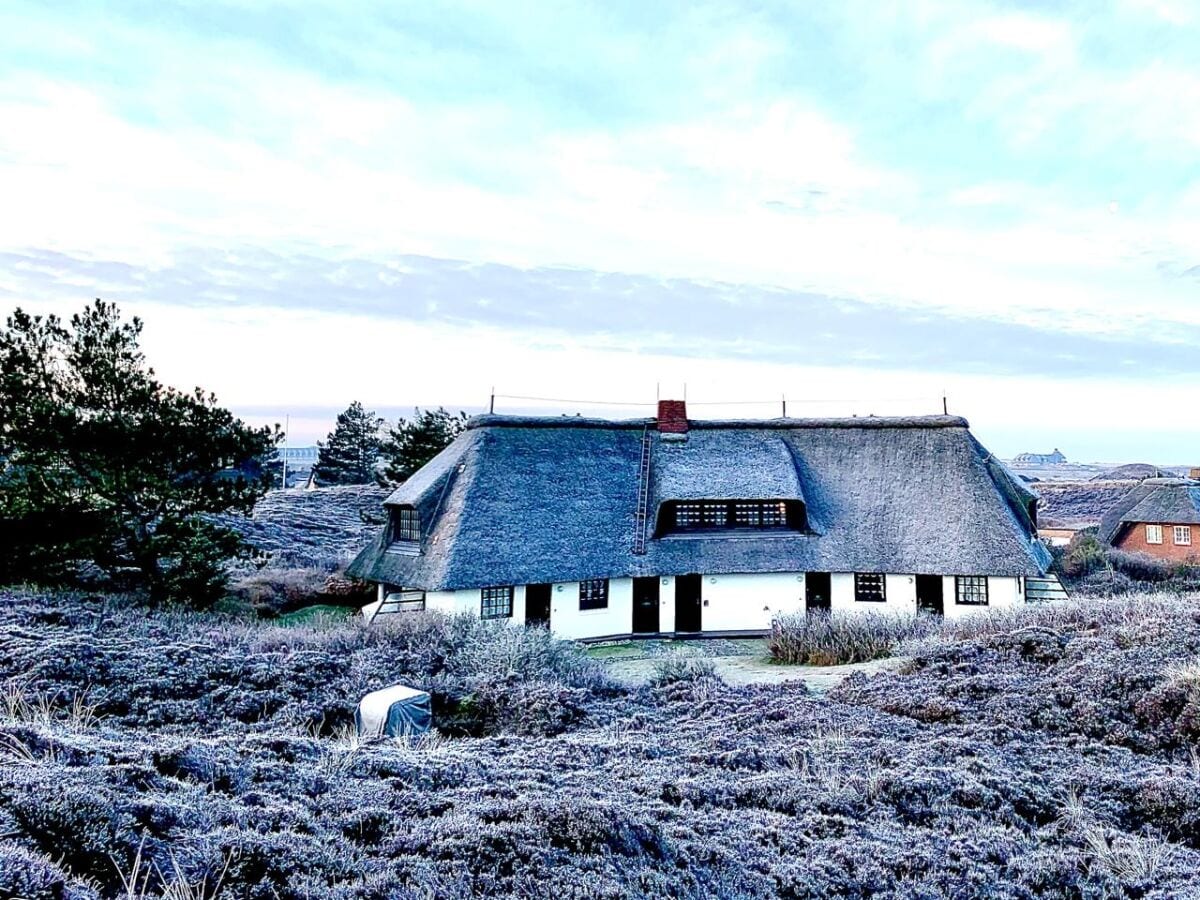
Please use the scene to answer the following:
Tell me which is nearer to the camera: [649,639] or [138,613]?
[138,613]

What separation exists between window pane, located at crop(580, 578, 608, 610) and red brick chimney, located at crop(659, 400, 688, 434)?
617cm

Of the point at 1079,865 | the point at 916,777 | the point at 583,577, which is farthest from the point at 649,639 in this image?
the point at 1079,865

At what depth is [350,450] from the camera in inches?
2057

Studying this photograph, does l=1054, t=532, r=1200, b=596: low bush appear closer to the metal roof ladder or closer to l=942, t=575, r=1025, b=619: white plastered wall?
l=942, t=575, r=1025, b=619: white plastered wall

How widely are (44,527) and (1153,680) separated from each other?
67.7 ft

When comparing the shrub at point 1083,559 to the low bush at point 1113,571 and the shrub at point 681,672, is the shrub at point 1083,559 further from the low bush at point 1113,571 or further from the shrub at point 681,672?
the shrub at point 681,672

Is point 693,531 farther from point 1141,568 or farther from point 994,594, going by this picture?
point 1141,568

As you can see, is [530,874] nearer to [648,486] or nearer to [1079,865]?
[1079,865]

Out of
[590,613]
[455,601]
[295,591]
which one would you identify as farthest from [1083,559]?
[295,591]

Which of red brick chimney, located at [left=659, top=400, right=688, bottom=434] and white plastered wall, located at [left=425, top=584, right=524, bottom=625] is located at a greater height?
red brick chimney, located at [left=659, top=400, right=688, bottom=434]

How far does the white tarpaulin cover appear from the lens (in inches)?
361

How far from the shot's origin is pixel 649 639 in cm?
2141

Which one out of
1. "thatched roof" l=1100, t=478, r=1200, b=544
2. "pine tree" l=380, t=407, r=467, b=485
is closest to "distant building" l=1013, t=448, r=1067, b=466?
"thatched roof" l=1100, t=478, r=1200, b=544

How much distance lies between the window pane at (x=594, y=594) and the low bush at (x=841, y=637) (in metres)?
4.94
